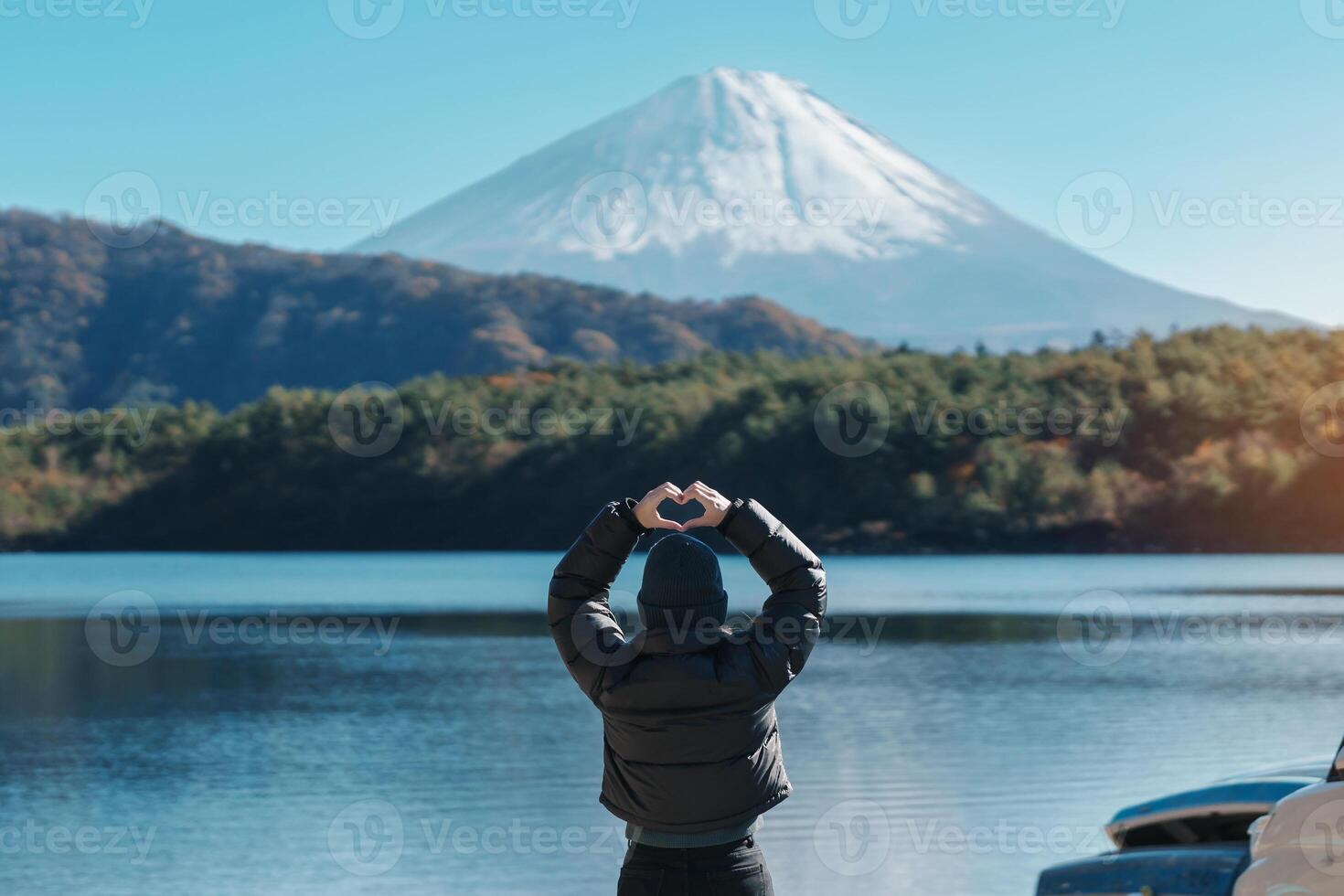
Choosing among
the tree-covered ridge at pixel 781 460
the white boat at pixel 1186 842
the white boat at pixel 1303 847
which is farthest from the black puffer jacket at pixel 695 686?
the tree-covered ridge at pixel 781 460

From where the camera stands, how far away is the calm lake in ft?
31.5

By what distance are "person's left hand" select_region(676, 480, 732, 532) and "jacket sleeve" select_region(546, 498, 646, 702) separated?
11 cm

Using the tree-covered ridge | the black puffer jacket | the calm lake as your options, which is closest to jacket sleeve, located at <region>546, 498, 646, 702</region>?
the black puffer jacket

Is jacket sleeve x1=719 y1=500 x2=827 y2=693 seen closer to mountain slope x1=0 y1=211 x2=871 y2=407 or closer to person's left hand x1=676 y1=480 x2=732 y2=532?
person's left hand x1=676 y1=480 x2=732 y2=532

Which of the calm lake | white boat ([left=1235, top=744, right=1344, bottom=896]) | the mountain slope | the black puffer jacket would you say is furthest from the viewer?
the mountain slope

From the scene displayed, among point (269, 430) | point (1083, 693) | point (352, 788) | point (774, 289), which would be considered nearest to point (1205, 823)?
point (352, 788)

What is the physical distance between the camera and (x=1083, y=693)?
17375 mm

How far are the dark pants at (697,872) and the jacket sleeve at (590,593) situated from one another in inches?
12.1

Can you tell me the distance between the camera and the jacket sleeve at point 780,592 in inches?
115

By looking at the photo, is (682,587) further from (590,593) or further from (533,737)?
(533,737)

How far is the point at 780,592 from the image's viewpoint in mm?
3086

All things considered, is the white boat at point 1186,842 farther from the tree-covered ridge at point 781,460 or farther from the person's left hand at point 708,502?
the tree-covered ridge at point 781,460

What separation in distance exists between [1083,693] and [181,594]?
23.2 metres

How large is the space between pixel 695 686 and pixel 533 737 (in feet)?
39.9
